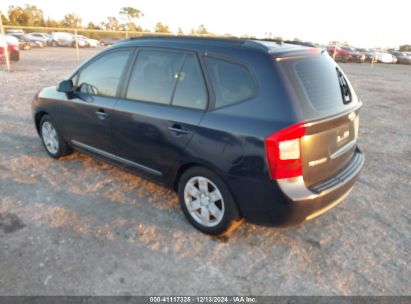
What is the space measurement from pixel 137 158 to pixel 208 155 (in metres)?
1.05

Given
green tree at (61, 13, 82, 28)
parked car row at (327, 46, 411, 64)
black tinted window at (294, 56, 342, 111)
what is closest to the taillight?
black tinted window at (294, 56, 342, 111)

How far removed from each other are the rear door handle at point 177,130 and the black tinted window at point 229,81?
393 mm

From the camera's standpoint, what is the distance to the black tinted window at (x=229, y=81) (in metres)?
2.47

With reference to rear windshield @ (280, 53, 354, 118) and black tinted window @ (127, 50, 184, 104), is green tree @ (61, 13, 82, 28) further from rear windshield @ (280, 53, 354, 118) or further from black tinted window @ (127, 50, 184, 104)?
rear windshield @ (280, 53, 354, 118)

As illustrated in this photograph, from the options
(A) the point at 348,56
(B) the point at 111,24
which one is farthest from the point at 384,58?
(B) the point at 111,24

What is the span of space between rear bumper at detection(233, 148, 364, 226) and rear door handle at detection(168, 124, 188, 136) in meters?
0.84

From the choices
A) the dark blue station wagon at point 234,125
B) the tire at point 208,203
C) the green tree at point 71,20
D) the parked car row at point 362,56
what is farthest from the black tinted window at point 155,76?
the green tree at point 71,20

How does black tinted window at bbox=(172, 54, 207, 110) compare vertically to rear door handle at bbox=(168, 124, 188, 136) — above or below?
above

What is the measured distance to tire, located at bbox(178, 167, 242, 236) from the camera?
2668 millimetres

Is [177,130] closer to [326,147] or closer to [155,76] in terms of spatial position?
[155,76]

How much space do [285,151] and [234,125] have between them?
45cm

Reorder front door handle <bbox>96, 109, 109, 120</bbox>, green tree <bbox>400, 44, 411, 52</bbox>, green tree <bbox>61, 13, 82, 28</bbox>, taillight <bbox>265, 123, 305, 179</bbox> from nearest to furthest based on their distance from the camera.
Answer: taillight <bbox>265, 123, 305, 179</bbox>
front door handle <bbox>96, 109, 109, 120</bbox>
green tree <bbox>400, 44, 411, 52</bbox>
green tree <bbox>61, 13, 82, 28</bbox>

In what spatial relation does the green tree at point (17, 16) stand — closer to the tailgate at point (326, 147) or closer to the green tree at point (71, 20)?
the green tree at point (71, 20)

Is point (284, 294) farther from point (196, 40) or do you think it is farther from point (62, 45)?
point (62, 45)
